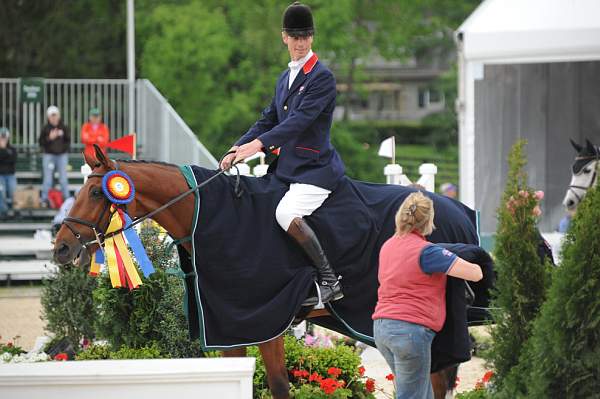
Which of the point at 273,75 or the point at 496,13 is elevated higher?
the point at 496,13

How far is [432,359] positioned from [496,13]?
446 inches

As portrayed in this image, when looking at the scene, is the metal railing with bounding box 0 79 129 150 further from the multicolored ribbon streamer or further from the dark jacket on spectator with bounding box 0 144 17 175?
the multicolored ribbon streamer

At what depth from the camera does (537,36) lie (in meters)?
16.5

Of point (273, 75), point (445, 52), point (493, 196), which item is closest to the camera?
point (493, 196)

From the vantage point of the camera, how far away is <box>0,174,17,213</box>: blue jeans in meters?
20.7

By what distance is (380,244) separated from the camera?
23.6 ft

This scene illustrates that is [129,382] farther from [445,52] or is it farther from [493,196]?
[445,52]

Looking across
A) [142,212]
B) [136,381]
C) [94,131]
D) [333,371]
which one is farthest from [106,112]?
[136,381]

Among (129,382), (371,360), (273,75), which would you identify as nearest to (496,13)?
(371,360)

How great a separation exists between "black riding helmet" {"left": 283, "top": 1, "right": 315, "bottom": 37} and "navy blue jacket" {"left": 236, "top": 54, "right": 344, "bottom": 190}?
0.62 ft

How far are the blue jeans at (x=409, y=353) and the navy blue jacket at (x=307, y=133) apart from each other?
1.37 m

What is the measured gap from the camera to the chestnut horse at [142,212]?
6641 millimetres

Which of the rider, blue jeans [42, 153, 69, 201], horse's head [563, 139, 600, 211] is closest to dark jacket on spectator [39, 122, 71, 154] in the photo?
blue jeans [42, 153, 69, 201]

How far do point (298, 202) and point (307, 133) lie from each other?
524 mm
